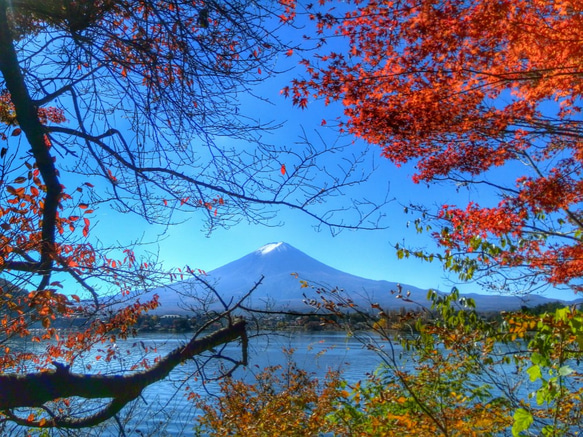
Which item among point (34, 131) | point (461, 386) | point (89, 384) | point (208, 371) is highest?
point (34, 131)

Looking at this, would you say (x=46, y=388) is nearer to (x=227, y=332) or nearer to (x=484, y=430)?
(x=227, y=332)

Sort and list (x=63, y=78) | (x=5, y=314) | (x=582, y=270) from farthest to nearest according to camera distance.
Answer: (x=582, y=270), (x=63, y=78), (x=5, y=314)

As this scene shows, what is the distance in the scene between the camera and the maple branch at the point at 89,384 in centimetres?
195

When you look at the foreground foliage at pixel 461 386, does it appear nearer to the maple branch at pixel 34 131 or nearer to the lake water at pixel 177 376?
the lake water at pixel 177 376

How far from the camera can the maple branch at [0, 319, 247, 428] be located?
76.9 inches

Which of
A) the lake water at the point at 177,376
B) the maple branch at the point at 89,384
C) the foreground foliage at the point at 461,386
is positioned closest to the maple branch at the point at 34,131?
the maple branch at the point at 89,384

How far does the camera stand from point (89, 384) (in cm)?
212

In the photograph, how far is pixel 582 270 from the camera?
5.18 metres

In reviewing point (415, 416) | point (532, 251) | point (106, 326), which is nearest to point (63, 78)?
point (106, 326)

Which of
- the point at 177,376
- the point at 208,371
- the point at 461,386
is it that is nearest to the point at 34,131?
the point at 461,386

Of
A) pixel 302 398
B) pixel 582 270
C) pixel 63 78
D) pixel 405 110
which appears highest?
pixel 405 110

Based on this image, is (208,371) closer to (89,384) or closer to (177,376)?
(177,376)

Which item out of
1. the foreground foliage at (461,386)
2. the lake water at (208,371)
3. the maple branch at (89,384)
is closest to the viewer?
the maple branch at (89,384)

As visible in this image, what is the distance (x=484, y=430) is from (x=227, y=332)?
1.46m
